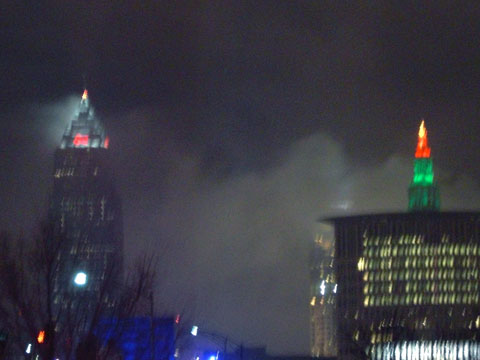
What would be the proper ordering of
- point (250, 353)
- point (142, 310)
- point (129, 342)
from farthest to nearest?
point (250, 353) → point (129, 342) → point (142, 310)

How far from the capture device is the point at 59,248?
45219 mm

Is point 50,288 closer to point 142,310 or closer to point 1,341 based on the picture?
point 1,341

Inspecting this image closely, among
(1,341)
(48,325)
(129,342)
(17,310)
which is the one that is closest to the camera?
(1,341)

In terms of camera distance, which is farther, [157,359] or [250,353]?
[250,353]

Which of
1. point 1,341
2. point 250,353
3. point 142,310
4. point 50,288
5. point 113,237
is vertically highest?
point 113,237

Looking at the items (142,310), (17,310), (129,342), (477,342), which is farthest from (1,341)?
(477,342)

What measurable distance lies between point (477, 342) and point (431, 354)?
8855 millimetres

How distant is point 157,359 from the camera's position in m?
86.4

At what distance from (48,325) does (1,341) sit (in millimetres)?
4857

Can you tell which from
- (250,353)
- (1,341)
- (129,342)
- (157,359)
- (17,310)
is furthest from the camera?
(250,353)

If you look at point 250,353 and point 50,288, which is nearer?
point 50,288

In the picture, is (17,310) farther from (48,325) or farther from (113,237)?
(113,237)

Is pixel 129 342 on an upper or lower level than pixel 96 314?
upper

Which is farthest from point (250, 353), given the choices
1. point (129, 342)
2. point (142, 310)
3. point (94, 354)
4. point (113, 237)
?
point (94, 354)
